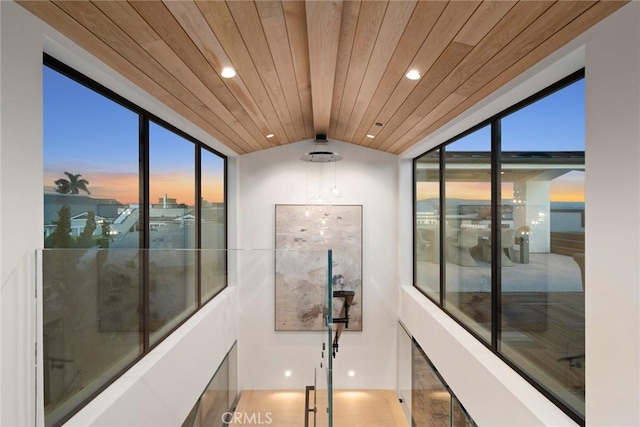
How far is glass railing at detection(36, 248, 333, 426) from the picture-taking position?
1.44m

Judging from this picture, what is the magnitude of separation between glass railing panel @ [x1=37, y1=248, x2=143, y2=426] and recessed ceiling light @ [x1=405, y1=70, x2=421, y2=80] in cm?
187

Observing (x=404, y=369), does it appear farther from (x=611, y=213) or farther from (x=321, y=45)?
(x=321, y=45)

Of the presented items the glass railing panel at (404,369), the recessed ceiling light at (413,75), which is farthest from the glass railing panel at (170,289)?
the glass railing panel at (404,369)

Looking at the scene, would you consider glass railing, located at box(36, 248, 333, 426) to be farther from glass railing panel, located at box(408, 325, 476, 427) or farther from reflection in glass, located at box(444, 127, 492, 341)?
reflection in glass, located at box(444, 127, 492, 341)

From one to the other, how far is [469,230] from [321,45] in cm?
184

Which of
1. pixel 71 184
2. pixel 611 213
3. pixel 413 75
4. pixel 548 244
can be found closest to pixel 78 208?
pixel 71 184

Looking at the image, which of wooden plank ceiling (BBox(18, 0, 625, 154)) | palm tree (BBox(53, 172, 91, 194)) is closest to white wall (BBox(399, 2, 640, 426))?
wooden plank ceiling (BBox(18, 0, 625, 154))

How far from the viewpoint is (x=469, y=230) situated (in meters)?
2.70

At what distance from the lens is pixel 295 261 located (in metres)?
2.24

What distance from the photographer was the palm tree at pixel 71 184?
1.53m

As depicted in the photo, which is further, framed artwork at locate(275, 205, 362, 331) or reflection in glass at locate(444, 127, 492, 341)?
framed artwork at locate(275, 205, 362, 331)

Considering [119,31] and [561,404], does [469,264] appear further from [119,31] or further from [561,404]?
[119,31]

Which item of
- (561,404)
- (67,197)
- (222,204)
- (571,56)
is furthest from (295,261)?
(222,204)

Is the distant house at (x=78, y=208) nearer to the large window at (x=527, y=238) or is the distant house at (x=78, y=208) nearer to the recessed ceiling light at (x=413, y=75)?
the recessed ceiling light at (x=413, y=75)
